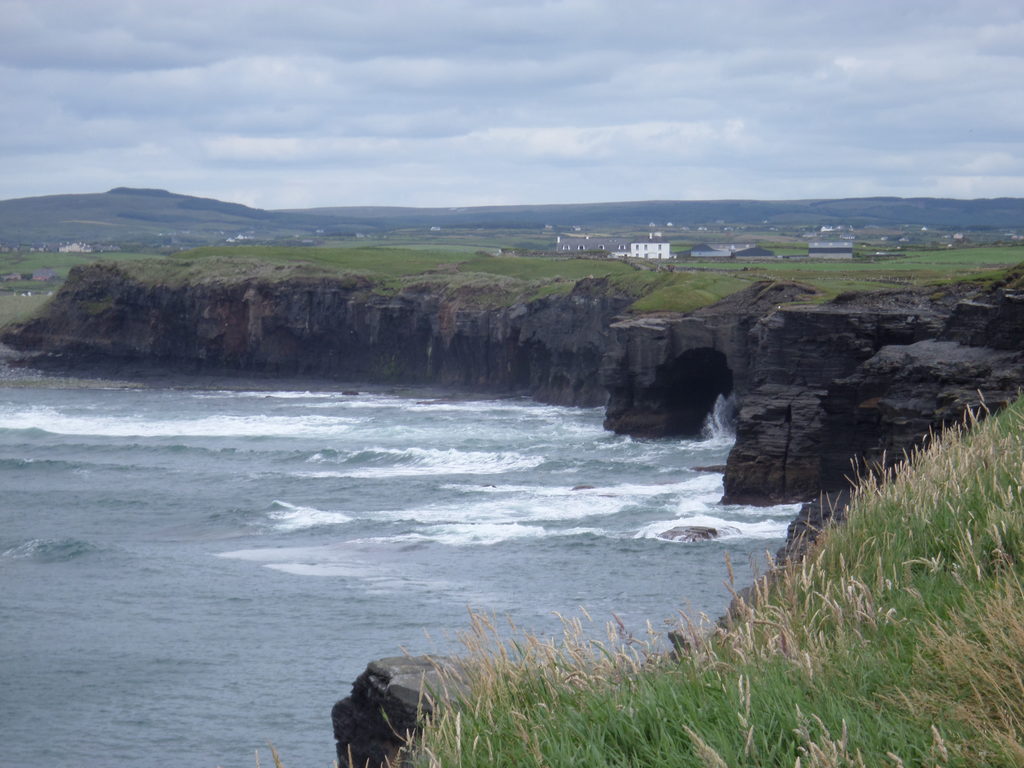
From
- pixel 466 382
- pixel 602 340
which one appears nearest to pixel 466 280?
pixel 466 382

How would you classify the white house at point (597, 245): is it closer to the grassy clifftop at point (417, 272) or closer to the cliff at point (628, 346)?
the grassy clifftop at point (417, 272)

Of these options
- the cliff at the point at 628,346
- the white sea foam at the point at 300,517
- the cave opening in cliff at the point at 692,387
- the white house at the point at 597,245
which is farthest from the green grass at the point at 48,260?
the white sea foam at the point at 300,517

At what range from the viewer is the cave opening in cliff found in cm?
5516

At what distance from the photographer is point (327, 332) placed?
289ft

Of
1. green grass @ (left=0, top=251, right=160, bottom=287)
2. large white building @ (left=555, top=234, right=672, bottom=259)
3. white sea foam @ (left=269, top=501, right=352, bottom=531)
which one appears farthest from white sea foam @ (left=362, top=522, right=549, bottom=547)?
green grass @ (left=0, top=251, right=160, bottom=287)

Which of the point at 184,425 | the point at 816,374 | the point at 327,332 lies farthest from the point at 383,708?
the point at 327,332

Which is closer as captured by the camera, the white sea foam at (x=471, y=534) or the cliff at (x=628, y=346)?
the cliff at (x=628, y=346)

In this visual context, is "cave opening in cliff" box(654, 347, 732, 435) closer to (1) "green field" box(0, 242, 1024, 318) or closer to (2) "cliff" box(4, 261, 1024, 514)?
(2) "cliff" box(4, 261, 1024, 514)

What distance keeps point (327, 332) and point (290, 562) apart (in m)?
58.0

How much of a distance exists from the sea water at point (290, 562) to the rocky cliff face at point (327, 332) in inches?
564

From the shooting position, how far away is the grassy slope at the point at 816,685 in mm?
4535

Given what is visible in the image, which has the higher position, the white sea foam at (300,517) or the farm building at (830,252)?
the farm building at (830,252)

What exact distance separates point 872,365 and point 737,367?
63.3 feet

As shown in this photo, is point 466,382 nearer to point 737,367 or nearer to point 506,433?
point 506,433
